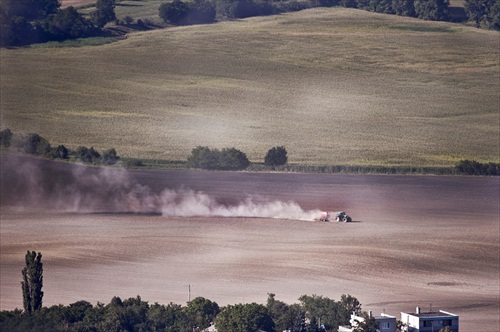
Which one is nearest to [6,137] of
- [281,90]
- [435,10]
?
[281,90]

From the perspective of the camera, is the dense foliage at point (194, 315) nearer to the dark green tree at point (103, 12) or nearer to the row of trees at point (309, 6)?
the dark green tree at point (103, 12)

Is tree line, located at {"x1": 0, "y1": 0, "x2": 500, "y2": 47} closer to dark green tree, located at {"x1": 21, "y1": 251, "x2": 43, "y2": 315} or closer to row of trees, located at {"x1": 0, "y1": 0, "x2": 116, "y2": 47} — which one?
row of trees, located at {"x1": 0, "y1": 0, "x2": 116, "y2": 47}

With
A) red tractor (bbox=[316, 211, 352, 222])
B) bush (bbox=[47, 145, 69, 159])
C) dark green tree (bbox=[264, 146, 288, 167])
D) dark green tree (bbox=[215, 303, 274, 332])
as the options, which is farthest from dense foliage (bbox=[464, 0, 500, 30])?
dark green tree (bbox=[215, 303, 274, 332])

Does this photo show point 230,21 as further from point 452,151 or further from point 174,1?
point 452,151

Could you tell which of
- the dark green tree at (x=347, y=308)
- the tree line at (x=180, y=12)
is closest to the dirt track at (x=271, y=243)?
the dark green tree at (x=347, y=308)

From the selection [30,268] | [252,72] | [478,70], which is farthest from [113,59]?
[30,268]
